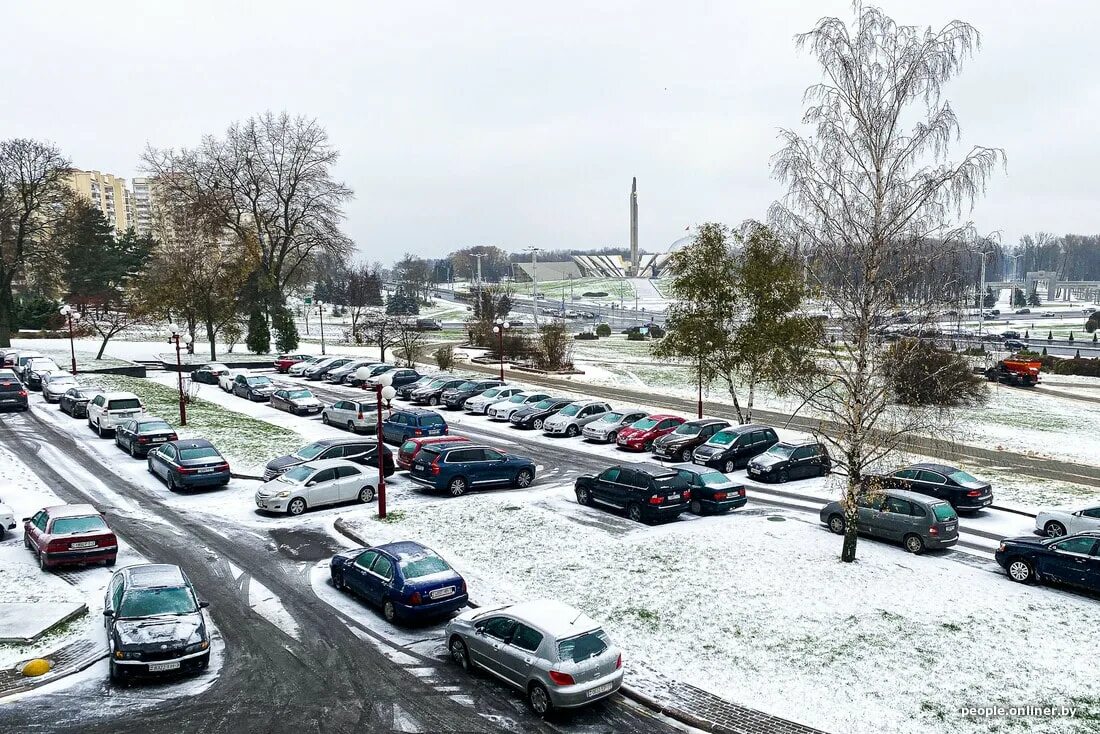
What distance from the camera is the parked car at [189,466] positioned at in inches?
955

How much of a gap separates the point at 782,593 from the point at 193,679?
10.9m

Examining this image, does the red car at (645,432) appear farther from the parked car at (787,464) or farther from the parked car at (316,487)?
the parked car at (316,487)

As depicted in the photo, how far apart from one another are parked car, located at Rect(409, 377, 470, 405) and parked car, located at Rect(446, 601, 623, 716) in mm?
28810

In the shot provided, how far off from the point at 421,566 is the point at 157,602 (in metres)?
4.54

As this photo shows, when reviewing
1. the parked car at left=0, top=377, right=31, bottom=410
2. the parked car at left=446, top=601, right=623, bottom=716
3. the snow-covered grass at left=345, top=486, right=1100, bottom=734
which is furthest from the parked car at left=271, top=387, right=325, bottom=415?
the parked car at left=446, top=601, right=623, bottom=716

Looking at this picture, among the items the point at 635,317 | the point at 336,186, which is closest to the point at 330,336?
the point at 336,186

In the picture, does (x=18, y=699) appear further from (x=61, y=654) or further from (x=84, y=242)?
(x=84, y=242)

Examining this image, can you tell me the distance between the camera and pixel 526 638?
12.0m

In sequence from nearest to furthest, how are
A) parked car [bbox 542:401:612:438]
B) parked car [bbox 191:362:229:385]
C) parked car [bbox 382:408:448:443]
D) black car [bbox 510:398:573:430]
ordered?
parked car [bbox 382:408:448:443] → parked car [bbox 542:401:612:438] → black car [bbox 510:398:573:430] → parked car [bbox 191:362:229:385]

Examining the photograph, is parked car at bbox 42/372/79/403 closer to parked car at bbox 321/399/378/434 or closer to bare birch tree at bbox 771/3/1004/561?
parked car at bbox 321/399/378/434

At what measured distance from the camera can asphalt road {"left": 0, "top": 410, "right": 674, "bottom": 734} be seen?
36.7ft

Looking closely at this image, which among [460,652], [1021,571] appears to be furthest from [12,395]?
[1021,571]

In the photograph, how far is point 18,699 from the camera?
11.9m


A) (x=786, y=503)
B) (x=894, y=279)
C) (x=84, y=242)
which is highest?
(x=84, y=242)
